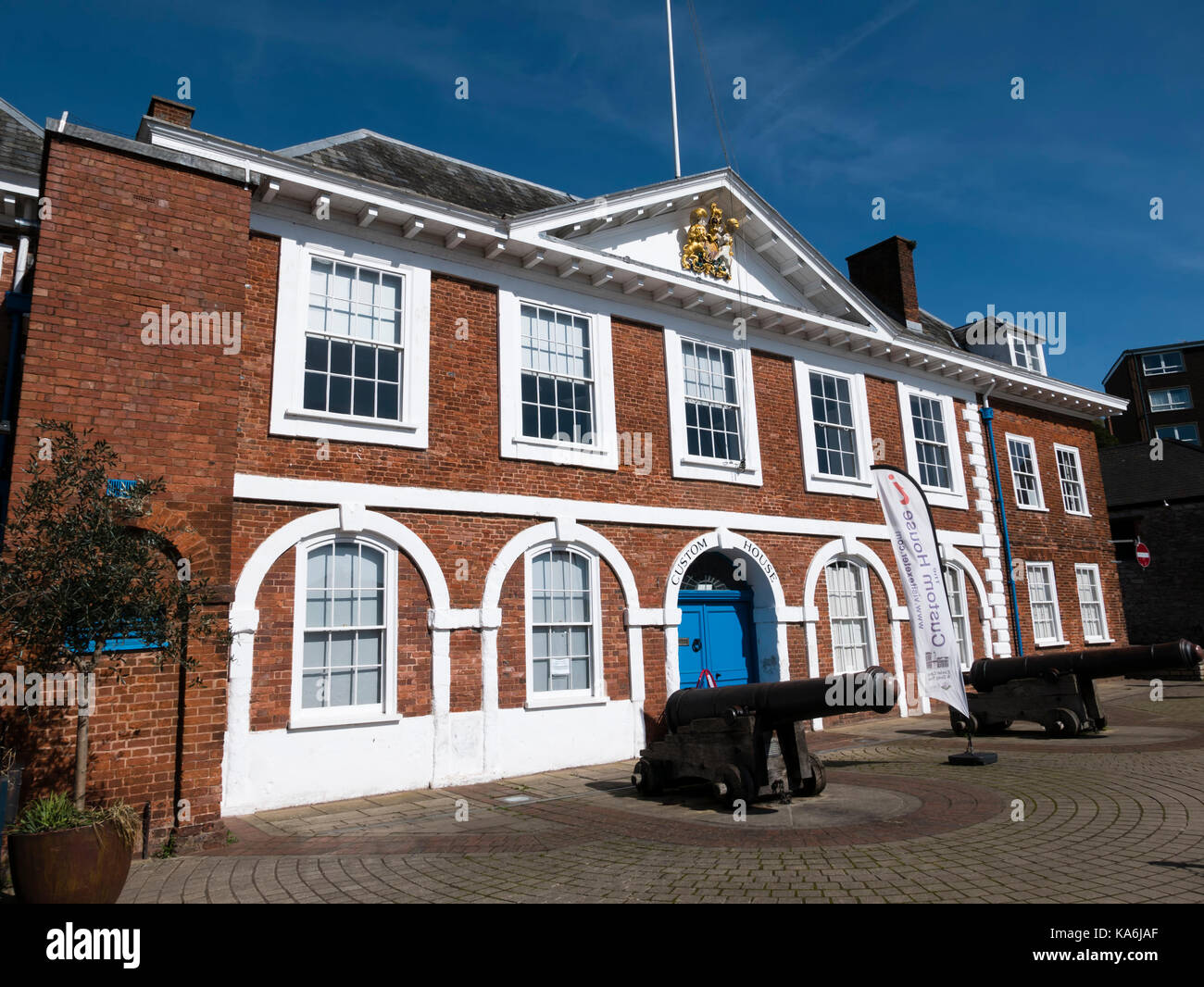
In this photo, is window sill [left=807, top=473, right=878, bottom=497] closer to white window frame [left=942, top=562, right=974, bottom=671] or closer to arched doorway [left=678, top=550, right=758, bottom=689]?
arched doorway [left=678, top=550, right=758, bottom=689]

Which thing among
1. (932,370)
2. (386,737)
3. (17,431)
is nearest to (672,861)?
(386,737)

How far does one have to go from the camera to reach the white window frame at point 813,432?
604 inches

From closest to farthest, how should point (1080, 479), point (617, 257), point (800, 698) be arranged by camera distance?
point (800, 698) → point (617, 257) → point (1080, 479)

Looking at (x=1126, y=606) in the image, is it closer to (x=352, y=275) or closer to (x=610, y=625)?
(x=610, y=625)

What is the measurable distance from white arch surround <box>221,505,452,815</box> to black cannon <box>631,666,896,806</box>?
2.94m

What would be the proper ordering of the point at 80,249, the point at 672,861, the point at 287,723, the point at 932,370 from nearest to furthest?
the point at 672,861 < the point at 80,249 < the point at 287,723 < the point at 932,370

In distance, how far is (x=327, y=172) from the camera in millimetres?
10438

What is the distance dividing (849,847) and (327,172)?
9.61 meters

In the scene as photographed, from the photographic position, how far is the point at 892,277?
64.8 feet

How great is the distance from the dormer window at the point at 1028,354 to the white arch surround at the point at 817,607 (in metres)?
10.1

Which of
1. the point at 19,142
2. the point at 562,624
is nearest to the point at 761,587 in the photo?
the point at 562,624

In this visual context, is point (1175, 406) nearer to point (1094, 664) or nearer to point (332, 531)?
point (1094, 664)

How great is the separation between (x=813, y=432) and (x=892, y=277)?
6553 millimetres

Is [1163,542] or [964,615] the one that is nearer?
[964,615]
